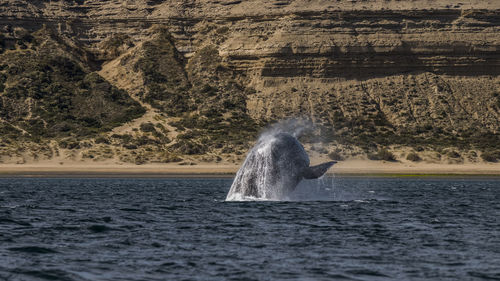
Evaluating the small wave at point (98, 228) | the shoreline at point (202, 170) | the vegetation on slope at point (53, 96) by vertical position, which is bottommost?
the shoreline at point (202, 170)

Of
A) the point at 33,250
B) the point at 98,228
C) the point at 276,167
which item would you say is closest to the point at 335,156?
the point at 276,167

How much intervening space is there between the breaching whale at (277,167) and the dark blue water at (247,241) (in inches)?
36.5

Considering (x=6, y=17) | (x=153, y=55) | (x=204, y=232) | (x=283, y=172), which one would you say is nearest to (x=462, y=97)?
(x=153, y=55)

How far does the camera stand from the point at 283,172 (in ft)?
107

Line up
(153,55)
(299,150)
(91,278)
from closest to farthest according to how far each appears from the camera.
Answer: (91,278) < (299,150) < (153,55)

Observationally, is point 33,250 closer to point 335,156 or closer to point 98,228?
point 98,228

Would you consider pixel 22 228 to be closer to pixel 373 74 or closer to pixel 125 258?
pixel 125 258

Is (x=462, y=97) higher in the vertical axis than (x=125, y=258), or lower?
higher

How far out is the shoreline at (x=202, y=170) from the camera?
76588 mm

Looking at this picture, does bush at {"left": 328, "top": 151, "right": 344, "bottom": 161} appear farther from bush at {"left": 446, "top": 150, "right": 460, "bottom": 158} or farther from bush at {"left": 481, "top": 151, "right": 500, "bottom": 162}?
bush at {"left": 481, "top": 151, "right": 500, "bottom": 162}

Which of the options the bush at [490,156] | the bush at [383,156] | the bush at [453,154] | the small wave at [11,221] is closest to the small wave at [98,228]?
the small wave at [11,221]

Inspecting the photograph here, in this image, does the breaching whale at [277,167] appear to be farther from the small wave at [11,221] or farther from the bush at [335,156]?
the bush at [335,156]

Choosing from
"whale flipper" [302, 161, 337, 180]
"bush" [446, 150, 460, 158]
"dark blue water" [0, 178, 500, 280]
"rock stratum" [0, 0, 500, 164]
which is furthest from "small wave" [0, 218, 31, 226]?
"bush" [446, 150, 460, 158]

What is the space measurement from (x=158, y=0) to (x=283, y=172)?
315ft
